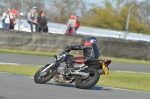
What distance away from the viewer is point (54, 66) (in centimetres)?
1110

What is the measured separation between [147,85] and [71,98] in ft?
15.9

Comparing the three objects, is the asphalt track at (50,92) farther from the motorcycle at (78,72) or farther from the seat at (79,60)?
the seat at (79,60)

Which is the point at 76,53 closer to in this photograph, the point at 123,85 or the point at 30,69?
the point at 30,69

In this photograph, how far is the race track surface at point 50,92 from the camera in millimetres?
8742

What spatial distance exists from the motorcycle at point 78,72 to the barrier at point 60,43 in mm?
10907

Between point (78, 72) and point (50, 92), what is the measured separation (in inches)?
54.3

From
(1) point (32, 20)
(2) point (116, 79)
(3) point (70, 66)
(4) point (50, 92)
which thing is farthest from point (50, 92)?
(1) point (32, 20)

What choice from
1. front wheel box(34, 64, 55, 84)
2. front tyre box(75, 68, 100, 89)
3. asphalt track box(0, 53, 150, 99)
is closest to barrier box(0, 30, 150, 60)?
asphalt track box(0, 53, 150, 99)

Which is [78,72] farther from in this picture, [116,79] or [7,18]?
[7,18]

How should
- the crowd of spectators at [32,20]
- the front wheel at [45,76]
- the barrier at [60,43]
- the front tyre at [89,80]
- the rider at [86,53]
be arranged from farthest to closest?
the crowd of spectators at [32,20], the barrier at [60,43], the front wheel at [45,76], the rider at [86,53], the front tyre at [89,80]

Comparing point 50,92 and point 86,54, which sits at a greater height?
point 86,54

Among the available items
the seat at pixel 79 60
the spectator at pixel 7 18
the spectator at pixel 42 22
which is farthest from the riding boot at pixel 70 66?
the spectator at pixel 7 18

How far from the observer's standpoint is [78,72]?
10742mm

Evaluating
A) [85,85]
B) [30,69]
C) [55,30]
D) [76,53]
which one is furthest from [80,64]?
[55,30]
